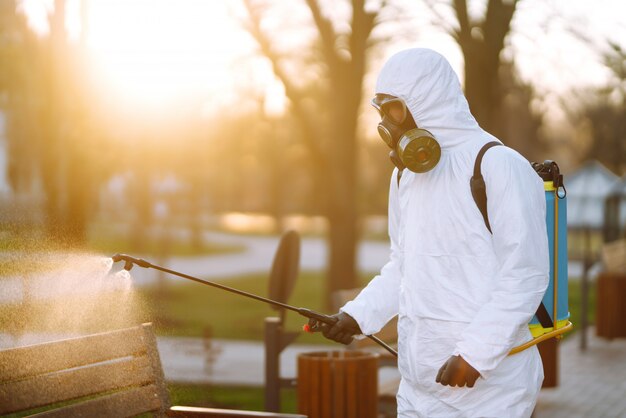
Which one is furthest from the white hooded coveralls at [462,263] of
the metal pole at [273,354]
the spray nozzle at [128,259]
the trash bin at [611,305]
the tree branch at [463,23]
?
the trash bin at [611,305]

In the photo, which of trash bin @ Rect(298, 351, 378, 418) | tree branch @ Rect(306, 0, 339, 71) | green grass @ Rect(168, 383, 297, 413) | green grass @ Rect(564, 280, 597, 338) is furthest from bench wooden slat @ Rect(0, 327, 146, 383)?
green grass @ Rect(564, 280, 597, 338)

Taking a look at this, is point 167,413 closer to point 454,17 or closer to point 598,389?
point 598,389

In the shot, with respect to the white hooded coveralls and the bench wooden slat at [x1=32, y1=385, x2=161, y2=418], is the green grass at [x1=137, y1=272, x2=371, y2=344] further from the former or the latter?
the white hooded coveralls

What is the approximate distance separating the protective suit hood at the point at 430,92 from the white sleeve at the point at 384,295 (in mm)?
397

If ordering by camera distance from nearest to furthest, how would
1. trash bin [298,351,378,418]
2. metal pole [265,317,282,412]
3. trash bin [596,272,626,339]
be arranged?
trash bin [298,351,378,418], metal pole [265,317,282,412], trash bin [596,272,626,339]

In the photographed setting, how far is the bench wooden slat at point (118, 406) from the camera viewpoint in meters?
3.60

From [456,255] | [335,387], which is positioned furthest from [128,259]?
[335,387]

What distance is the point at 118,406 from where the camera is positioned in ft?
12.4

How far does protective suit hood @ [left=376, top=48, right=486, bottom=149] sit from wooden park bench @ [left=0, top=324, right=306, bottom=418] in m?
1.06

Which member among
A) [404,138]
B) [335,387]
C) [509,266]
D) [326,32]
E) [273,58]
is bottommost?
[335,387]

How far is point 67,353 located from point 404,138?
1.37 meters

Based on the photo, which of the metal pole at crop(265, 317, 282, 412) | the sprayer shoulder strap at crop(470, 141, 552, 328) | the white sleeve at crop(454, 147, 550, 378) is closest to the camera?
the white sleeve at crop(454, 147, 550, 378)

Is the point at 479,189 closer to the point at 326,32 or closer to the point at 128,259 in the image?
the point at 128,259

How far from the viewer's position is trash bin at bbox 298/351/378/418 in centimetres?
541
